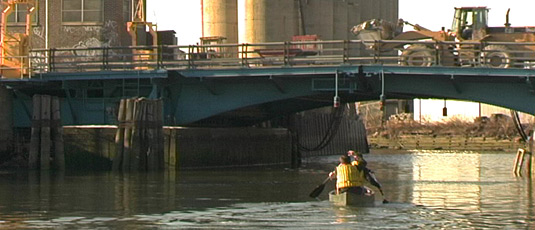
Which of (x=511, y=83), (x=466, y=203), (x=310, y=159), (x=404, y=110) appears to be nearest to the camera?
(x=466, y=203)

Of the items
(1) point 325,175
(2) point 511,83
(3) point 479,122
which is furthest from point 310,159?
(3) point 479,122

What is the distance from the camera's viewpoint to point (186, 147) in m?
66.6

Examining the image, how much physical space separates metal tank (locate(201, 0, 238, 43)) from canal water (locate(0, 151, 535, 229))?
1031 inches

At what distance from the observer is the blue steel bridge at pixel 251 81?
62094mm

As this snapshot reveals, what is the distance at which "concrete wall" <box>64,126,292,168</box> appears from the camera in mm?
65438

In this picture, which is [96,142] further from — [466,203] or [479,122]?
[479,122]

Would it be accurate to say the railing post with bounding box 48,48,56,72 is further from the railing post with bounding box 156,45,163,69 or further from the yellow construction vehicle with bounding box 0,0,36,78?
the railing post with bounding box 156,45,163,69

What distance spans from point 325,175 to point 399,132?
64.3 m

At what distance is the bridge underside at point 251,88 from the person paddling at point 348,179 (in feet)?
51.1

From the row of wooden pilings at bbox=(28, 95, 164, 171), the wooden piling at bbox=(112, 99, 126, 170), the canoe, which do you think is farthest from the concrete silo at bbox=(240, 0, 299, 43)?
the canoe

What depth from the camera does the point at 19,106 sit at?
6950 cm

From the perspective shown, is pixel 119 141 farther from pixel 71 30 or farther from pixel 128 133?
pixel 71 30

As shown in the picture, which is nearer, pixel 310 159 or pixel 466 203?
pixel 466 203

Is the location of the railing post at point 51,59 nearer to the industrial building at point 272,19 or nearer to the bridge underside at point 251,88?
the bridge underside at point 251,88
